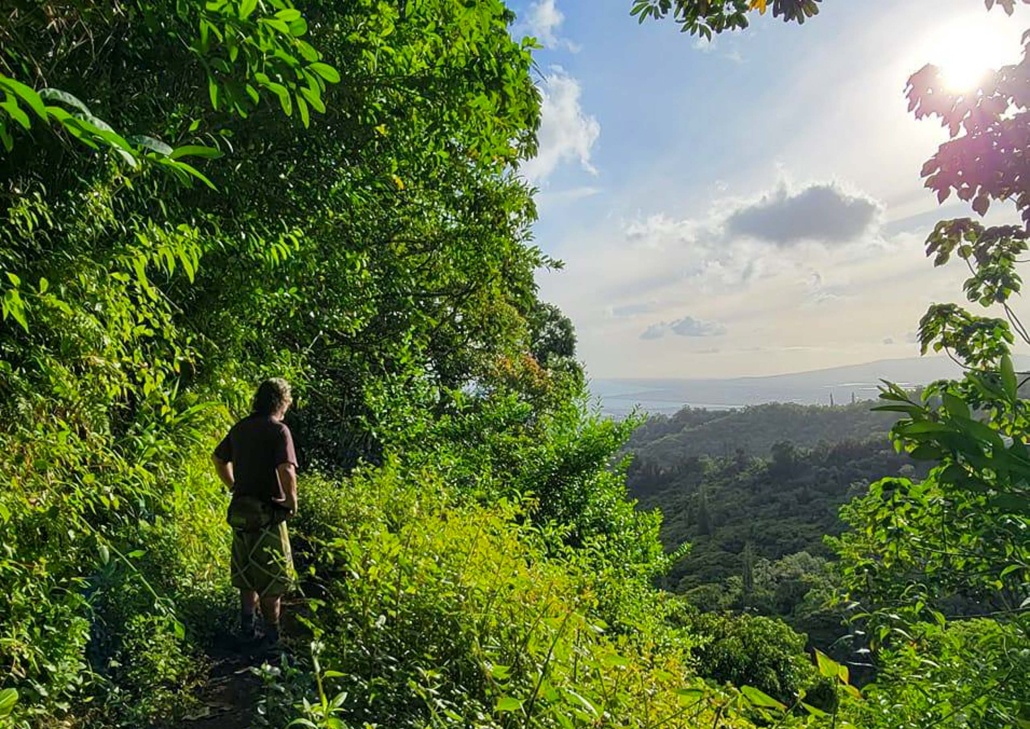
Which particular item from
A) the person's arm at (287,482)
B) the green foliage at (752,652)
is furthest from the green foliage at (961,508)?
the green foliage at (752,652)

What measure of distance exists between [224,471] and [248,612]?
91 cm

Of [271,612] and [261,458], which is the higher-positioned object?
A: [261,458]

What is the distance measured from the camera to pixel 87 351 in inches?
90.7

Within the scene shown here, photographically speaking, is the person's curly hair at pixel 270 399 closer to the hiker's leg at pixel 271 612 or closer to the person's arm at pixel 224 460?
the person's arm at pixel 224 460

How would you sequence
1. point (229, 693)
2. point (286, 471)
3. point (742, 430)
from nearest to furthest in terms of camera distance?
point (229, 693) < point (286, 471) < point (742, 430)

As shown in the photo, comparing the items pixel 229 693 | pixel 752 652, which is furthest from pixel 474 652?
pixel 752 652

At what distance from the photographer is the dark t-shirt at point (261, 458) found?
3.76 metres

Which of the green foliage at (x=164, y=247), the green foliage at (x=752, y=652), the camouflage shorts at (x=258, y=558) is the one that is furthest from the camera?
the green foliage at (x=752, y=652)

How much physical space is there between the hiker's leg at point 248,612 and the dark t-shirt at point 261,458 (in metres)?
0.68

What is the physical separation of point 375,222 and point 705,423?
431 ft

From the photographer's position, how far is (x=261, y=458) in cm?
376

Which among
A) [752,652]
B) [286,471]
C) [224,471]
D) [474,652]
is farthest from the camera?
[752,652]

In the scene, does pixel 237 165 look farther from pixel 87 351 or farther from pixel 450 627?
pixel 450 627

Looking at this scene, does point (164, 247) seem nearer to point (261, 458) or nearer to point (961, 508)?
point (261, 458)
